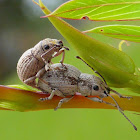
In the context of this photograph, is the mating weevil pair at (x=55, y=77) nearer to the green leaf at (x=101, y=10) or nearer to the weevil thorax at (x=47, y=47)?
the weevil thorax at (x=47, y=47)

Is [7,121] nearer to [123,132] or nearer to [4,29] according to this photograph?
[123,132]

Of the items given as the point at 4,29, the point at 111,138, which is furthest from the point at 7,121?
the point at 4,29

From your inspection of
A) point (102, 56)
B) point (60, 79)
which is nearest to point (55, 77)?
point (60, 79)

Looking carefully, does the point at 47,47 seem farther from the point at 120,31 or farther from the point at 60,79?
the point at 120,31

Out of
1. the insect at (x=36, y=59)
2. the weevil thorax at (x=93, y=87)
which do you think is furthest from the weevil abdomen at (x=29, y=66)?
the weevil thorax at (x=93, y=87)

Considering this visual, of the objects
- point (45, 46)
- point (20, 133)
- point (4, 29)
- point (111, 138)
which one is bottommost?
point (20, 133)

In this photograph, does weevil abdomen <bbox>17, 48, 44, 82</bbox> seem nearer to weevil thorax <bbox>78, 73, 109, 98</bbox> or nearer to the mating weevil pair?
the mating weevil pair
